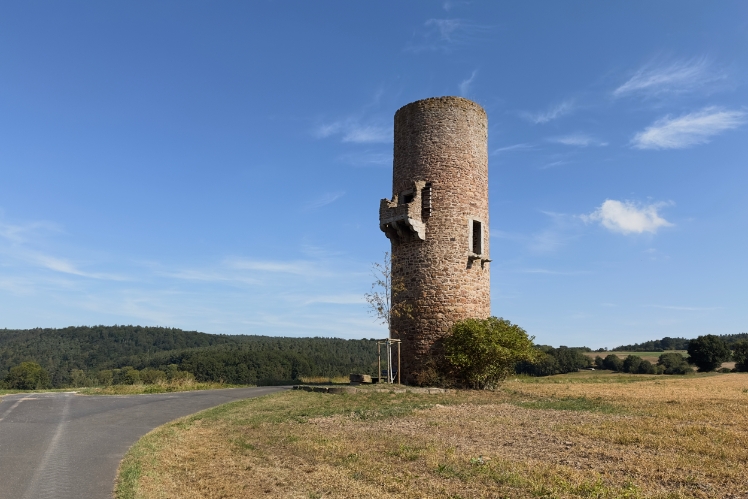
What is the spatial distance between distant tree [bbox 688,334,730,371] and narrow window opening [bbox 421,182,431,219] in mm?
49722

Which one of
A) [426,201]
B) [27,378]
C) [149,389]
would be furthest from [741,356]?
[27,378]

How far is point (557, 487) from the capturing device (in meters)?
6.40

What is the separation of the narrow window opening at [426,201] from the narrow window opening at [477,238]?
81.6 inches

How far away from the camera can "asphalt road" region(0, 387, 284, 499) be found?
7.06 m

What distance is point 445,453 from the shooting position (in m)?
8.30

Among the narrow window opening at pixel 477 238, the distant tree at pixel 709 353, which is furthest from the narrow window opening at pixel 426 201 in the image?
the distant tree at pixel 709 353

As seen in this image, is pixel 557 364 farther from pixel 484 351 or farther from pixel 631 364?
pixel 484 351

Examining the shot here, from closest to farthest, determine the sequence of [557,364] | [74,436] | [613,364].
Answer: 1. [74,436]
2. [557,364]
3. [613,364]

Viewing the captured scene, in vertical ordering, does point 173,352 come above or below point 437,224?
below

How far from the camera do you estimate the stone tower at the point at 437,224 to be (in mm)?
21156

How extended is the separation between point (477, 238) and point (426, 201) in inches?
106

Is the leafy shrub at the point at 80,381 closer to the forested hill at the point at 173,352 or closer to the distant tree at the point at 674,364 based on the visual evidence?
the forested hill at the point at 173,352

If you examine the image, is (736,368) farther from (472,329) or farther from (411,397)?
(411,397)

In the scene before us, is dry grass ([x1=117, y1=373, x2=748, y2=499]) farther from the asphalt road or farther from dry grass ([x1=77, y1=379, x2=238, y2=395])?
dry grass ([x1=77, y1=379, x2=238, y2=395])
